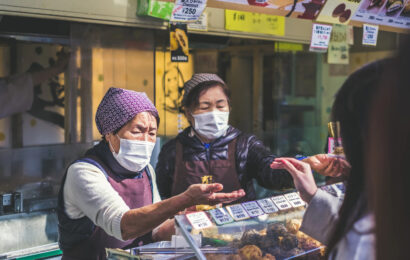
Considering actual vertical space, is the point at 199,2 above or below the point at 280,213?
above

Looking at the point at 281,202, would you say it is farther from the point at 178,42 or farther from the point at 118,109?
the point at 178,42

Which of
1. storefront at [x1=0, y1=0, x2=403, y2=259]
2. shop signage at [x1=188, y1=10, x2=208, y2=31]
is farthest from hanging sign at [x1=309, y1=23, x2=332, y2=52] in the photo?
shop signage at [x1=188, y1=10, x2=208, y2=31]

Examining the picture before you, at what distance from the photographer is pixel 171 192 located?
9.84ft

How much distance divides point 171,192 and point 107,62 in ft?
4.14

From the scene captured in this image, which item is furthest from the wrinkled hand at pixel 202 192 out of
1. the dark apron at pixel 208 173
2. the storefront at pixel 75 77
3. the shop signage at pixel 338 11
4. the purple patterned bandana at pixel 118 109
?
the shop signage at pixel 338 11

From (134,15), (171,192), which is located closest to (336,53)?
(134,15)

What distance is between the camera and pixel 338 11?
3.32m

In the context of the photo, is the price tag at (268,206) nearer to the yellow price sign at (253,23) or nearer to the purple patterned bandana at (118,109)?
the purple patterned bandana at (118,109)

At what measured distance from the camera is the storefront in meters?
3.26

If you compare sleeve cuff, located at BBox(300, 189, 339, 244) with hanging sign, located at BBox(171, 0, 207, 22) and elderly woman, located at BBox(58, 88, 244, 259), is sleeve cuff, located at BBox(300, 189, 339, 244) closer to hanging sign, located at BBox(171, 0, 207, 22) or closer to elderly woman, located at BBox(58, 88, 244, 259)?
elderly woman, located at BBox(58, 88, 244, 259)

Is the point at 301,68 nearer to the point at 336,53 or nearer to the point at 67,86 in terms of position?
the point at 336,53

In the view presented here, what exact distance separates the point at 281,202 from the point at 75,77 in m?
2.17

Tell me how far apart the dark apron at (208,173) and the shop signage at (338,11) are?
122cm

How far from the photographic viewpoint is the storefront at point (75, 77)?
3264 millimetres
